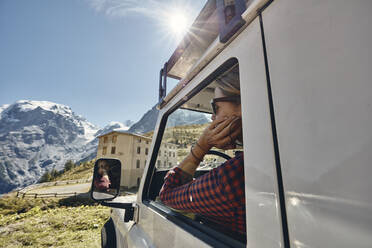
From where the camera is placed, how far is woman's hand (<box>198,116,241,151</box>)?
89 centimetres

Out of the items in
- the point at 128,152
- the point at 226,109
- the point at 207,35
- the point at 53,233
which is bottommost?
the point at 53,233

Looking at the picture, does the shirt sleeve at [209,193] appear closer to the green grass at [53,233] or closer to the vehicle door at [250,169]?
the vehicle door at [250,169]

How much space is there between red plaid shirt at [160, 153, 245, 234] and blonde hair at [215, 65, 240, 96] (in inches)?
15.2

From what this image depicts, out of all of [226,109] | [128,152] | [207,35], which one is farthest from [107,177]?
[128,152]

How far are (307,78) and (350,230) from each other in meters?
0.34

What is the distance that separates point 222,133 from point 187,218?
517 millimetres

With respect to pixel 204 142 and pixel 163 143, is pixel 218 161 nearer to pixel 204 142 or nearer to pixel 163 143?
pixel 163 143

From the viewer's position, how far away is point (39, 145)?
630 feet

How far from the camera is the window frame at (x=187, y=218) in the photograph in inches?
27.1

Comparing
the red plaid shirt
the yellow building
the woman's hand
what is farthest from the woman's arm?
the yellow building

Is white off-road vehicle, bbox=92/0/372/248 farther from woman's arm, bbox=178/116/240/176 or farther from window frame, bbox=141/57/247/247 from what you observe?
woman's arm, bbox=178/116/240/176

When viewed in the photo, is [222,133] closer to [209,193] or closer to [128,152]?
A: [209,193]

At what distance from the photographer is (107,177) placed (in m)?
1.67

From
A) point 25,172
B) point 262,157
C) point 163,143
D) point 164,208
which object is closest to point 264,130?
point 262,157
